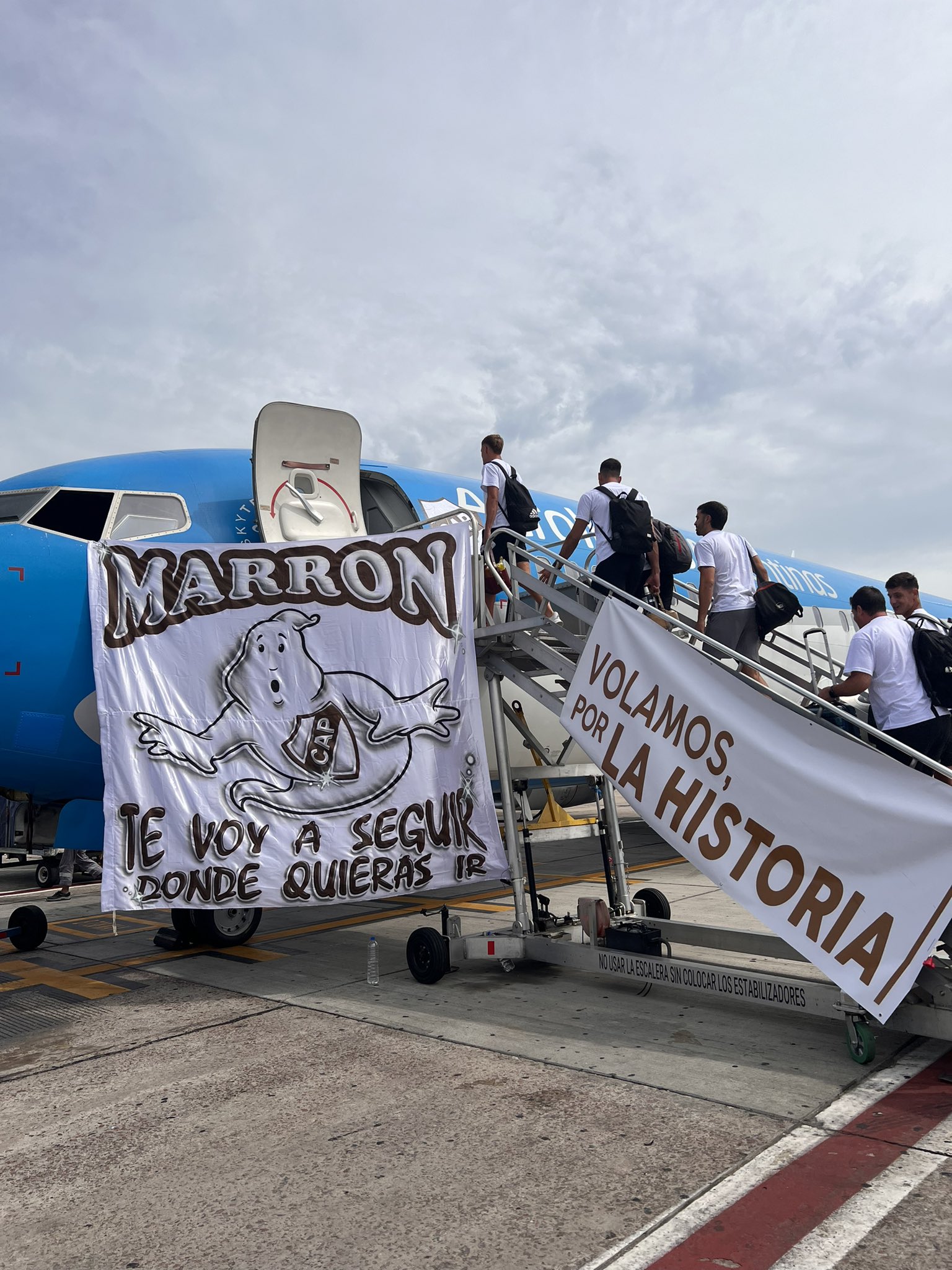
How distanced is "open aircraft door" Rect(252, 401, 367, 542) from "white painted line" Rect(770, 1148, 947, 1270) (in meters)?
6.09

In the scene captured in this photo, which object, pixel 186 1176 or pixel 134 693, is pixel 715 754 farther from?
pixel 134 693

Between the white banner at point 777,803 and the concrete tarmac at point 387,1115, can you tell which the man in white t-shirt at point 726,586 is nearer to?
the white banner at point 777,803

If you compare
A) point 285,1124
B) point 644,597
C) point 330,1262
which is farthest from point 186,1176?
point 644,597

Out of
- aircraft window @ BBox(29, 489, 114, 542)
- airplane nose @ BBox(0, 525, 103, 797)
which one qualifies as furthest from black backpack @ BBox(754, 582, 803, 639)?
aircraft window @ BBox(29, 489, 114, 542)

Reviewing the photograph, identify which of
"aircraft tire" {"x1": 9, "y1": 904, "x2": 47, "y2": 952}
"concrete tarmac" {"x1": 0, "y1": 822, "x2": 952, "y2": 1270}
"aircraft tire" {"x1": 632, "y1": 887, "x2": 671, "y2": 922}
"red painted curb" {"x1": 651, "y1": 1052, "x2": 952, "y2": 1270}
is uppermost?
"aircraft tire" {"x1": 9, "y1": 904, "x2": 47, "y2": 952}

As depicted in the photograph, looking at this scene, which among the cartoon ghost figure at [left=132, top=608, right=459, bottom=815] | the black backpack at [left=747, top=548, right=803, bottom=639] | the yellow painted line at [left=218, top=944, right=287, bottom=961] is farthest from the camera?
the yellow painted line at [left=218, top=944, right=287, bottom=961]

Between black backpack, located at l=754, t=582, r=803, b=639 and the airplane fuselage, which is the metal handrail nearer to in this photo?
black backpack, located at l=754, t=582, r=803, b=639

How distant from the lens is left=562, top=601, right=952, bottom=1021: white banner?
520 cm

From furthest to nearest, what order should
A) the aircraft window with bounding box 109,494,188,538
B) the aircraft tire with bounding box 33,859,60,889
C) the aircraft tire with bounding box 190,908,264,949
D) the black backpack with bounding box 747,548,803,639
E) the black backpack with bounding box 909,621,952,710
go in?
the aircraft tire with bounding box 33,859,60,889, the aircraft tire with bounding box 190,908,264,949, the aircraft window with bounding box 109,494,188,538, the black backpack with bounding box 747,548,803,639, the black backpack with bounding box 909,621,952,710

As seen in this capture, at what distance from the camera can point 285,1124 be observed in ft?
16.2

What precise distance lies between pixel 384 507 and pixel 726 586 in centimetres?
400

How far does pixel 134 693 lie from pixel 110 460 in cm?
246

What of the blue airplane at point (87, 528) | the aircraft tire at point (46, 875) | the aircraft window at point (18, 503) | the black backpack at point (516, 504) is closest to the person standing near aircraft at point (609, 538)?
the black backpack at point (516, 504)

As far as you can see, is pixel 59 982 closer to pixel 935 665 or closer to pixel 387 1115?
pixel 387 1115
